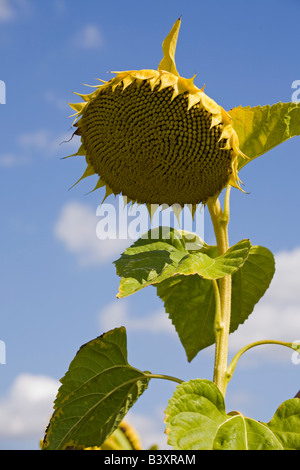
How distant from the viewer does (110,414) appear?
2.39m

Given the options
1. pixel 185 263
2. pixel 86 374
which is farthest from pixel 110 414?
pixel 185 263

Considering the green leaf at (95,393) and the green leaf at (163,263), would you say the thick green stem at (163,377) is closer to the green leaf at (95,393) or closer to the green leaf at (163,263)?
the green leaf at (95,393)

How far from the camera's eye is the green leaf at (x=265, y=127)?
227 centimetres

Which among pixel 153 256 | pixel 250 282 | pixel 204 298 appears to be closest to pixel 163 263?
pixel 153 256

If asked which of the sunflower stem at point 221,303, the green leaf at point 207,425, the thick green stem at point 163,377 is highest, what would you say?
the sunflower stem at point 221,303

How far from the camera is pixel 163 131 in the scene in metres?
2.03

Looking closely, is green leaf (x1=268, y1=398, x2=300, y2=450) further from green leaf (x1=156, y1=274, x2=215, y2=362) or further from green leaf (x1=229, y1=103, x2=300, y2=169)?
green leaf (x1=229, y1=103, x2=300, y2=169)

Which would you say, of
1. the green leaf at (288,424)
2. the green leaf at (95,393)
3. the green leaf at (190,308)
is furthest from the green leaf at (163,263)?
the green leaf at (288,424)

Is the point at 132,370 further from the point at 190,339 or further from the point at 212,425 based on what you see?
the point at 212,425

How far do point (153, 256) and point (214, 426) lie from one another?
23.6 inches

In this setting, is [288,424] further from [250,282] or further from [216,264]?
[250,282]

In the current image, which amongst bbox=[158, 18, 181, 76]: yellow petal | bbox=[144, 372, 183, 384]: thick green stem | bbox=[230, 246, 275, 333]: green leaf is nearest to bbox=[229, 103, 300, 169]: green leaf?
bbox=[158, 18, 181, 76]: yellow petal

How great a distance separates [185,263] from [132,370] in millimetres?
643

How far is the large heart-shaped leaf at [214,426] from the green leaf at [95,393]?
1.33 feet
